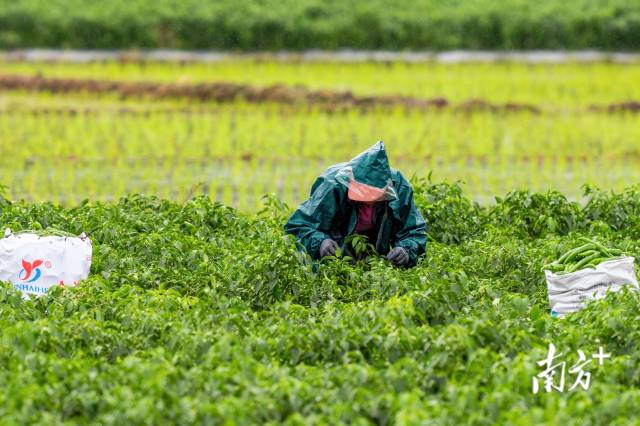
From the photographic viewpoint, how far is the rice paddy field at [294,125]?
49.2 feet

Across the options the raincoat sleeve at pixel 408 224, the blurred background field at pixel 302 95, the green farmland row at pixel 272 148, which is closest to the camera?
the raincoat sleeve at pixel 408 224

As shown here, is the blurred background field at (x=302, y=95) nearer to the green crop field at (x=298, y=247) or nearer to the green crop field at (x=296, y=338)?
the green crop field at (x=298, y=247)

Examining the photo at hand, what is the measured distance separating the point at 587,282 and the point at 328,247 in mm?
1574

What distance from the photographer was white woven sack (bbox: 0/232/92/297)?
27.3 feet

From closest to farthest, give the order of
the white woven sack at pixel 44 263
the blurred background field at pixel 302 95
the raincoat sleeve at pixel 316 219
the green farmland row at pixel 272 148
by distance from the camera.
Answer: the white woven sack at pixel 44 263 → the raincoat sleeve at pixel 316 219 → the green farmland row at pixel 272 148 → the blurred background field at pixel 302 95

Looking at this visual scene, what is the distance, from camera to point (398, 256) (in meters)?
8.52

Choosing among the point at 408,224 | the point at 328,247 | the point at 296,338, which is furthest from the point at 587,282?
the point at 296,338

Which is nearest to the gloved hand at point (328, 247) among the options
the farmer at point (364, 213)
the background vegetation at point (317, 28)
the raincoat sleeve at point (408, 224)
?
the farmer at point (364, 213)

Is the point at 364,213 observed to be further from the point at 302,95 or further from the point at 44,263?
the point at 302,95

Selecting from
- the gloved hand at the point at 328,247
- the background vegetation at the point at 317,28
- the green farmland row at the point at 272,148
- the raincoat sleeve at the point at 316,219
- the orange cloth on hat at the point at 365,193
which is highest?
the background vegetation at the point at 317,28

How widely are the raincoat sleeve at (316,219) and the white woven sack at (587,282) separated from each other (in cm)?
145

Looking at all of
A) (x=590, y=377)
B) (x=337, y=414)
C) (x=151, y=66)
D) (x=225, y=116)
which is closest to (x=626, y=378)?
(x=590, y=377)

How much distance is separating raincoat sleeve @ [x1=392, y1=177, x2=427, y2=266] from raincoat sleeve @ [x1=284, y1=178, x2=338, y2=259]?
41 cm

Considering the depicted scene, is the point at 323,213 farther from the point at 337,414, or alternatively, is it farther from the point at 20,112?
the point at 20,112
